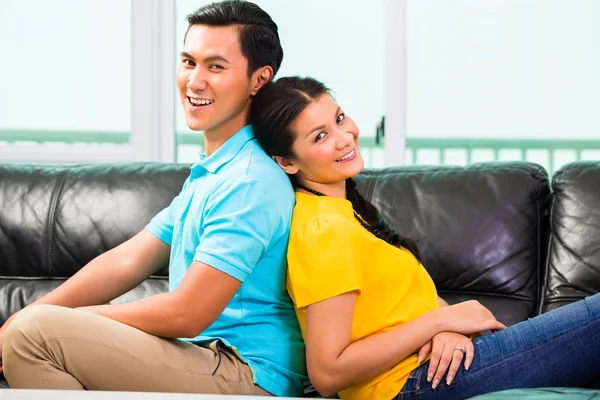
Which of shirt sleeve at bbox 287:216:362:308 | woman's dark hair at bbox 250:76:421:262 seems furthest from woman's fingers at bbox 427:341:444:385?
woman's dark hair at bbox 250:76:421:262

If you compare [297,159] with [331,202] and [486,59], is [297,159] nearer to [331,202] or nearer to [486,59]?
[331,202]

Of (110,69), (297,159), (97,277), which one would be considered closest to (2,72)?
(110,69)

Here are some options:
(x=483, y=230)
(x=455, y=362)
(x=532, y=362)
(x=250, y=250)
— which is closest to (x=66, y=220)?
(x=250, y=250)

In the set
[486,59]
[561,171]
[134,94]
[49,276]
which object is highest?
[486,59]

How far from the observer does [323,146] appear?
152 centimetres

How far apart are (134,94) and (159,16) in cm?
40

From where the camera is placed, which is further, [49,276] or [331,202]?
[49,276]

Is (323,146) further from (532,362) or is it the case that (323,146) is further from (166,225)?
(532,362)

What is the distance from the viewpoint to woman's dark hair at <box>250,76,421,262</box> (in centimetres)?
155

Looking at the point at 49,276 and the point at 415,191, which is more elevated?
the point at 415,191

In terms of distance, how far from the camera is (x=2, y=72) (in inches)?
162

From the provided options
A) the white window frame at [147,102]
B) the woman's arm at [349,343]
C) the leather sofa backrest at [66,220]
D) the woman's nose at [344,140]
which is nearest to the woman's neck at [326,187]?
the woman's nose at [344,140]

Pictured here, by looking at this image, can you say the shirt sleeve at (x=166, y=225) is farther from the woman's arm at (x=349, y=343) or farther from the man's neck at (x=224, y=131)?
the woman's arm at (x=349, y=343)

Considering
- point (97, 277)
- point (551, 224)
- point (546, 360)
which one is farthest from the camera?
point (551, 224)
